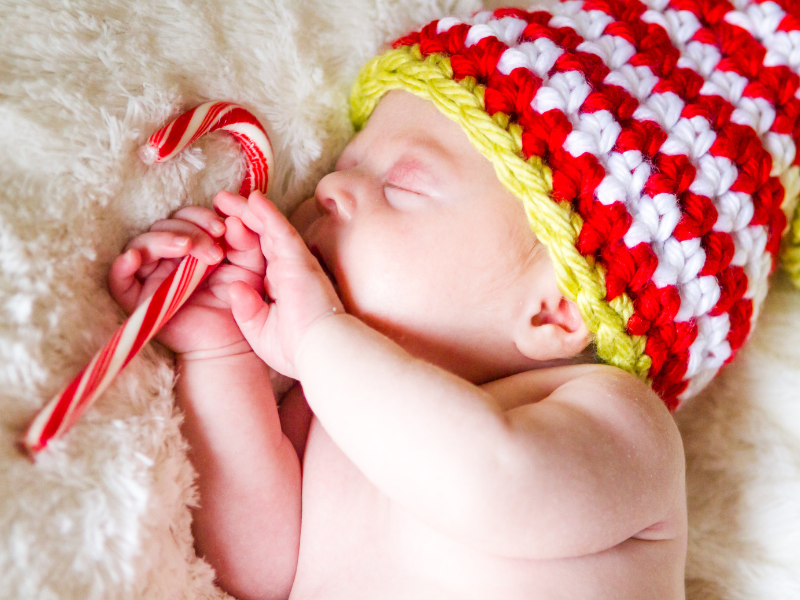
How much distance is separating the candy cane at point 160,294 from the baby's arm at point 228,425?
51mm

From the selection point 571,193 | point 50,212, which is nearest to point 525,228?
point 571,193

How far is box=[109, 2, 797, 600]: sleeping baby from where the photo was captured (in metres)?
0.89

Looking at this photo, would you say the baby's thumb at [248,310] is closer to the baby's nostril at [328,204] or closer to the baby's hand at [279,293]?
the baby's hand at [279,293]

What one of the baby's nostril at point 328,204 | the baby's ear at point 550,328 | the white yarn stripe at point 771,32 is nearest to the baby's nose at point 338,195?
the baby's nostril at point 328,204

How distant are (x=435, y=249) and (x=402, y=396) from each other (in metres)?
0.27

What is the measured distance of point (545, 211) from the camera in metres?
0.94

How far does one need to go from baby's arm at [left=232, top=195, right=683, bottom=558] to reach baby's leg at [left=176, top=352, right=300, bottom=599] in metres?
0.13

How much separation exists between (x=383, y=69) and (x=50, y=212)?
1.95 feet

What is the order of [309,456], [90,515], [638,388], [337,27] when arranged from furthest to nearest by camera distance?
[337,27]
[309,456]
[638,388]
[90,515]

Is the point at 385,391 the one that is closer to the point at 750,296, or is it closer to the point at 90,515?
the point at 90,515

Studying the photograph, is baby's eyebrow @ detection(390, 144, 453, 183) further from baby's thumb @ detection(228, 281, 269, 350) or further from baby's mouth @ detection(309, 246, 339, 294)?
baby's thumb @ detection(228, 281, 269, 350)

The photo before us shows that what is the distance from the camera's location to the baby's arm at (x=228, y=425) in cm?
97

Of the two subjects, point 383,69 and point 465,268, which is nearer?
point 465,268

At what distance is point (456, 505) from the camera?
0.77m
